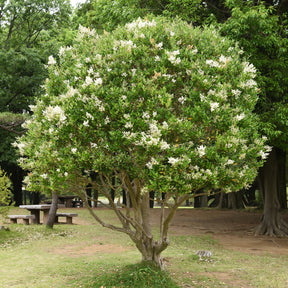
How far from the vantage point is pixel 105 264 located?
9656 millimetres

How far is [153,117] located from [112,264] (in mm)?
5070

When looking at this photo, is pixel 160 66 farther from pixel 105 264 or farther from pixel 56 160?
pixel 105 264

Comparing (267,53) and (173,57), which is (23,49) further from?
(173,57)

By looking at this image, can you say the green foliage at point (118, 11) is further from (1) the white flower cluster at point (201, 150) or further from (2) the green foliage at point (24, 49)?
(1) the white flower cluster at point (201, 150)

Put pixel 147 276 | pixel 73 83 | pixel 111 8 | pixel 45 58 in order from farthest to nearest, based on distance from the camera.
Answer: pixel 45 58 < pixel 111 8 < pixel 147 276 < pixel 73 83

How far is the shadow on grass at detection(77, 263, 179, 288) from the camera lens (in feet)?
24.8

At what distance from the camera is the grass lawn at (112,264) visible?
7.97 meters

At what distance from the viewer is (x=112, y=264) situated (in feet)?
31.5

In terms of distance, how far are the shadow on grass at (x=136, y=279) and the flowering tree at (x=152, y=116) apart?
7.15ft

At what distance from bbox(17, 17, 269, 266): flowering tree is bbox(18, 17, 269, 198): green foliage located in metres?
0.02

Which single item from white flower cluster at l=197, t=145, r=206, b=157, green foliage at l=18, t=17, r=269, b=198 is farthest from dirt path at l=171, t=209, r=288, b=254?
white flower cluster at l=197, t=145, r=206, b=157

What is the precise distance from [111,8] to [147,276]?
11572 millimetres

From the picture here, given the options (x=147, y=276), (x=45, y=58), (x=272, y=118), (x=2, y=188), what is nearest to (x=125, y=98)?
(x=147, y=276)

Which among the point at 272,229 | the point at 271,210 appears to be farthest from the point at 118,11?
the point at 272,229
